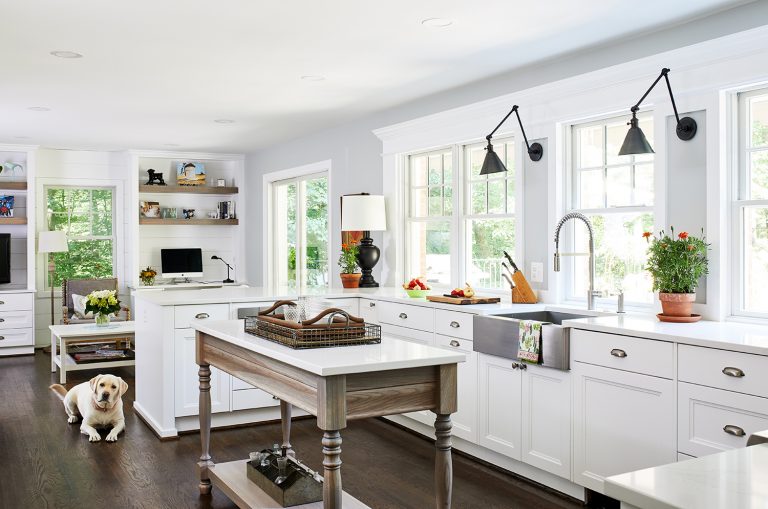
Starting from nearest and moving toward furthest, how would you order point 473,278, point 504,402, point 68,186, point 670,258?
1. point 670,258
2. point 504,402
3. point 473,278
4. point 68,186

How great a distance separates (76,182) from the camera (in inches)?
347

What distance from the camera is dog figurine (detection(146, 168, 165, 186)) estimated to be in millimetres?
9117

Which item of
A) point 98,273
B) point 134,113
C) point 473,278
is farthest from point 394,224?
point 98,273

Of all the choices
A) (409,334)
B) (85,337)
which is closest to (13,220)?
(85,337)

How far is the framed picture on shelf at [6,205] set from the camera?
8336mm

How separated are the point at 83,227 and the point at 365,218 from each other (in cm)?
476

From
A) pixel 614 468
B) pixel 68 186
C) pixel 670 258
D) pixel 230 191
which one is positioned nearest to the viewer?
pixel 614 468

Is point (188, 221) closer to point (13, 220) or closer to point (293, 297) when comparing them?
point (13, 220)

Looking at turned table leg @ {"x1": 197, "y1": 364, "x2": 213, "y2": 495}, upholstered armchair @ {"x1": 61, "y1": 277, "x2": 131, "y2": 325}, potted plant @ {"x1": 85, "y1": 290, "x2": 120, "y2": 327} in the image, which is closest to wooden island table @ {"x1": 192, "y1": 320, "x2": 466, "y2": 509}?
turned table leg @ {"x1": 197, "y1": 364, "x2": 213, "y2": 495}

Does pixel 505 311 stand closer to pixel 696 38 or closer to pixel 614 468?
pixel 614 468

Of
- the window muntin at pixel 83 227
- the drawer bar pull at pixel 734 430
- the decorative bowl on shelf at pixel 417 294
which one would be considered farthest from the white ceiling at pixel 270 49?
the window muntin at pixel 83 227

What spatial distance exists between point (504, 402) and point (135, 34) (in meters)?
2.93

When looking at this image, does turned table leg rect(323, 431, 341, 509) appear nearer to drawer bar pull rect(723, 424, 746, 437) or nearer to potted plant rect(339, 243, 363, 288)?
drawer bar pull rect(723, 424, 746, 437)

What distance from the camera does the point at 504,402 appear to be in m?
3.97
